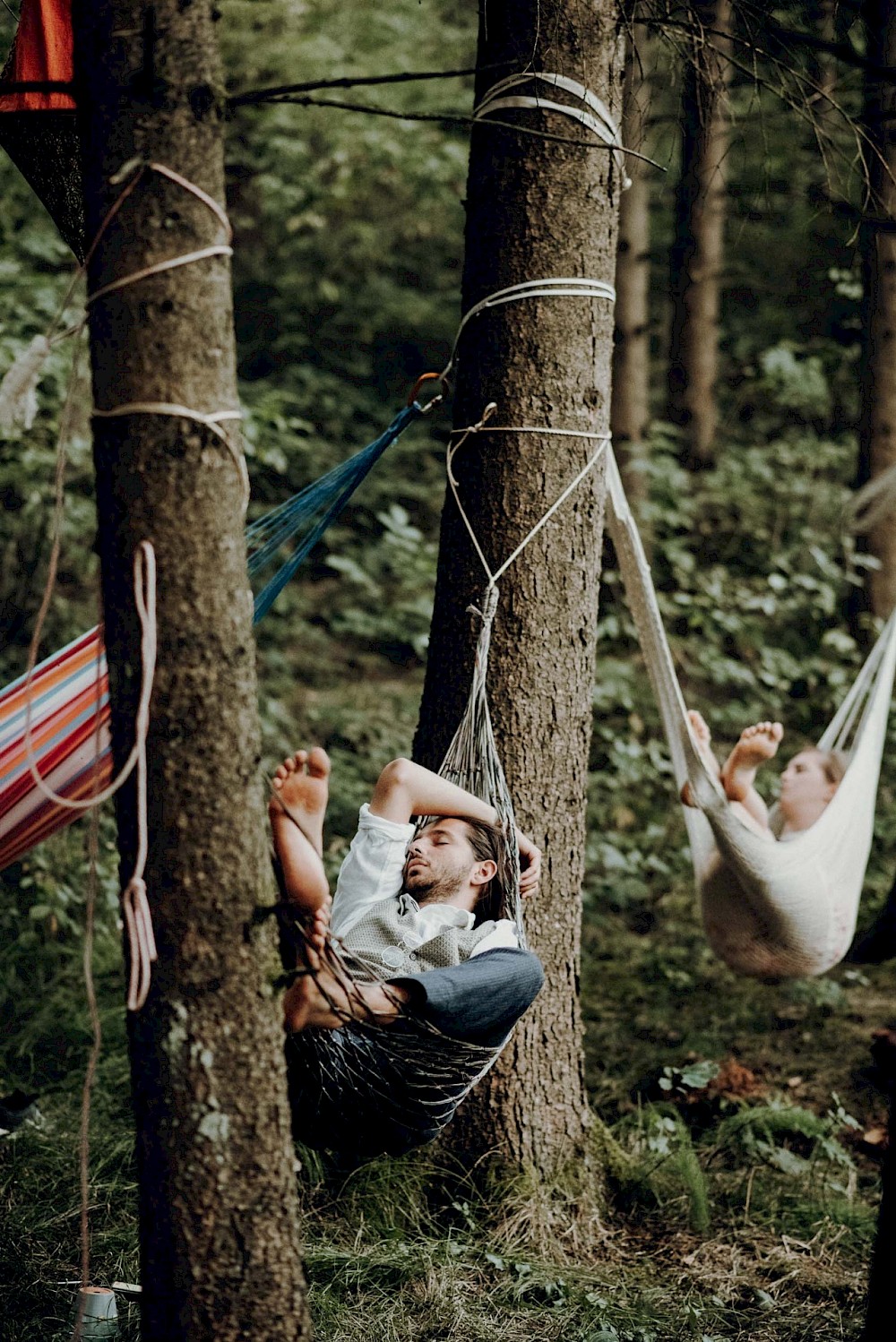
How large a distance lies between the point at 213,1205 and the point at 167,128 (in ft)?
3.58

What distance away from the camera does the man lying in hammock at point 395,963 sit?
4.74ft

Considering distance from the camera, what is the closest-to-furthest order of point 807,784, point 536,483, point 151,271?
point 151,271, point 536,483, point 807,784

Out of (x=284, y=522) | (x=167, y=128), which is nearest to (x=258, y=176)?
(x=284, y=522)

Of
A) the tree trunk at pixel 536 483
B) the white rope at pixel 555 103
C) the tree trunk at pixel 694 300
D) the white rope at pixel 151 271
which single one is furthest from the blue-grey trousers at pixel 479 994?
the tree trunk at pixel 694 300

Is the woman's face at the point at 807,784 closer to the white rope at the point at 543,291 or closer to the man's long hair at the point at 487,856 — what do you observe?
the man's long hair at the point at 487,856

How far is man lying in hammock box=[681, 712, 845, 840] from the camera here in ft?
7.84

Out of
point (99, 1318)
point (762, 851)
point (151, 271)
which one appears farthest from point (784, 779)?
point (151, 271)

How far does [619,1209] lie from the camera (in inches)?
86.3

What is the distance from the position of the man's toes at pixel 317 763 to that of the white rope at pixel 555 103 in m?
1.16

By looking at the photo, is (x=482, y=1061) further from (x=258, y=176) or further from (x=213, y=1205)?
(x=258, y=176)

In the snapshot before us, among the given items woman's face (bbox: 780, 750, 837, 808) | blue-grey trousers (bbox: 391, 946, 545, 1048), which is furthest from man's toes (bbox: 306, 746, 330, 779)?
woman's face (bbox: 780, 750, 837, 808)

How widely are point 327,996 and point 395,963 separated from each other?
49 centimetres

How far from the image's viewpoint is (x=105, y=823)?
3.38 meters

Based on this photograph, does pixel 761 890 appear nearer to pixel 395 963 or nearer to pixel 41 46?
pixel 395 963
